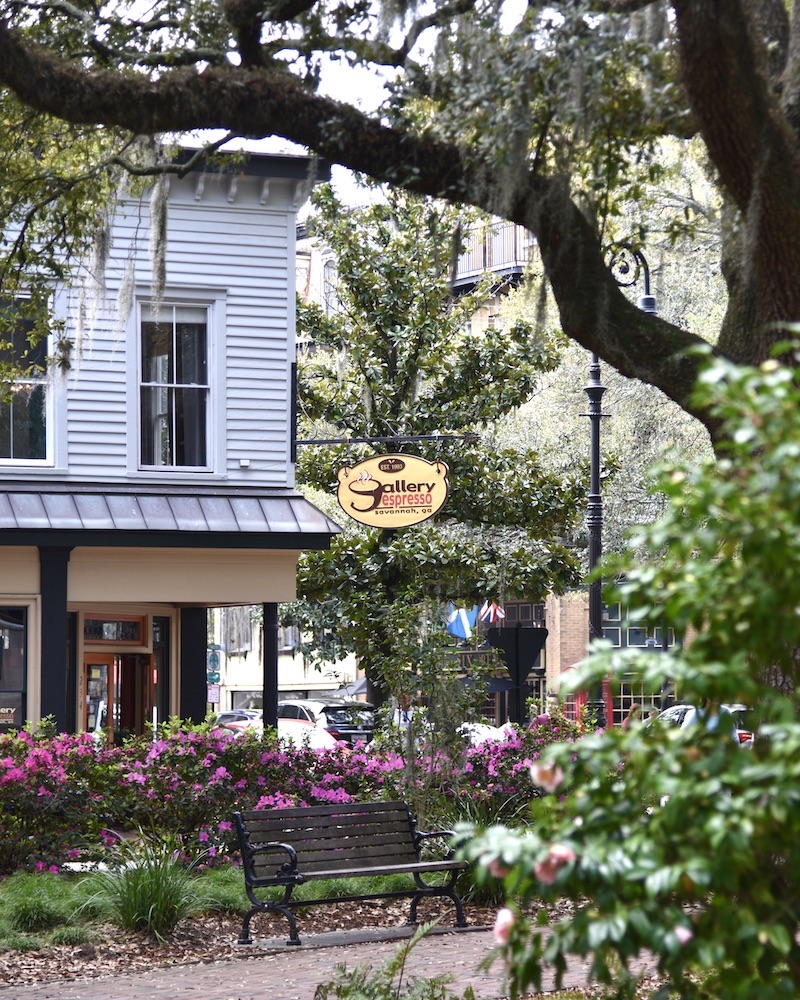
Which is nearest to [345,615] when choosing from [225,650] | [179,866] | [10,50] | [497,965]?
[179,866]

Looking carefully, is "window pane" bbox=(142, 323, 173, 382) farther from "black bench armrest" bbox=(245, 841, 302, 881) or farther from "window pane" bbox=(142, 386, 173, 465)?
"black bench armrest" bbox=(245, 841, 302, 881)

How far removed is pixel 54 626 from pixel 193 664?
3.62m

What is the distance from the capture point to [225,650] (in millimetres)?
60875

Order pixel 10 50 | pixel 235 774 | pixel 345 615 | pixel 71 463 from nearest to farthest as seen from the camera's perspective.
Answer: pixel 10 50 → pixel 235 774 → pixel 71 463 → pixel 345 615

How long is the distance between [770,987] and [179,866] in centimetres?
810

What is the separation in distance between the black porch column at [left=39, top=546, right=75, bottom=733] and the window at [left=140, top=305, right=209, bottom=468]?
170 cm

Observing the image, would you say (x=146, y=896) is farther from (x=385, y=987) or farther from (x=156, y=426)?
(x=156, y=426)

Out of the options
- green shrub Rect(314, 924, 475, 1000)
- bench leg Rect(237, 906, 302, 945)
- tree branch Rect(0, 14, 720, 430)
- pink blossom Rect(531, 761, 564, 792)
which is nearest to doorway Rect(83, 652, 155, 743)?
bench leg Rect(237, 906, 302, 945)

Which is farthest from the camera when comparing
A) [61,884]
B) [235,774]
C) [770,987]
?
[235,774]

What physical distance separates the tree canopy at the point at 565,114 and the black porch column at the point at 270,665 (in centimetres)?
1029

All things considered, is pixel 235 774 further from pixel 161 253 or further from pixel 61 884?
pixel 161 253

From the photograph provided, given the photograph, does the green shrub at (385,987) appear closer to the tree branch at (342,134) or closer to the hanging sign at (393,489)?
the tree branch at (342,134)

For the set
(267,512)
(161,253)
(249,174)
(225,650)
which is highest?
(249,174)

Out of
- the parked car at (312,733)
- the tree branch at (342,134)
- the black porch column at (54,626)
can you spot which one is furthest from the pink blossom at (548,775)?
the parked car at (312,733)
